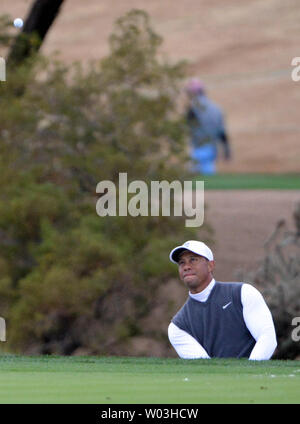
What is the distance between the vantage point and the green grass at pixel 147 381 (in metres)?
5.62

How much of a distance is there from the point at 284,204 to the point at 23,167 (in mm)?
5521

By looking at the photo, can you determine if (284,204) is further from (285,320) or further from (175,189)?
(285,320)

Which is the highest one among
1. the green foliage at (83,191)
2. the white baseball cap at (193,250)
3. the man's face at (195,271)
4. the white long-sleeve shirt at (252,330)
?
the green foliage at (83,191)

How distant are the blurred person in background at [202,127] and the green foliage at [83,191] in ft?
2.16

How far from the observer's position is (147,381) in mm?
6297

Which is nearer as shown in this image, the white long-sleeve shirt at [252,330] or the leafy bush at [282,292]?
the white long-sleeve shirt at [252,330]

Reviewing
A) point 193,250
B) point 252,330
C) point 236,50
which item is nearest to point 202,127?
point 193,250

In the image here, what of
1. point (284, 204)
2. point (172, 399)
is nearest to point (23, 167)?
point (284, 204)

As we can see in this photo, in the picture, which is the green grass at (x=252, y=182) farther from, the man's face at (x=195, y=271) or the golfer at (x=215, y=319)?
the golfer at (x=215, y=319)

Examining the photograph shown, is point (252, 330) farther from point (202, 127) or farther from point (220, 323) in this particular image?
point (202, 127)

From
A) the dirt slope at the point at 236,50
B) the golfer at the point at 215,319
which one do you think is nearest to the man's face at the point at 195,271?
the golfer at the point at 215,319

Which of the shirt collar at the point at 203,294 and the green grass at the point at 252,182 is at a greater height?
the green grass at the point at 252,182

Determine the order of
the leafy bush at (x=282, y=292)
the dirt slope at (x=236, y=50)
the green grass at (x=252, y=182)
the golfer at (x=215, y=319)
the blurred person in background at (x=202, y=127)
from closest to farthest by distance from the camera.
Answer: the golfer at (x=215, y=319) < the leafy bush at (x=282, y=292) < the blurred person in background at (x=202, y=127) < the green grass at (x=252, y=182) < the dirt slope at (x=236, y=50)

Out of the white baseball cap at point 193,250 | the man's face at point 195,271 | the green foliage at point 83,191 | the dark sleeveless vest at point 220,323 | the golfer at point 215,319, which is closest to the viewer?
the golfer at point 215,319
